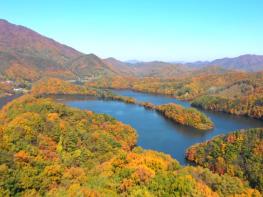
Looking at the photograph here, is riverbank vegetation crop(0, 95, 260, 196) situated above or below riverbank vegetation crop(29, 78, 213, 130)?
above

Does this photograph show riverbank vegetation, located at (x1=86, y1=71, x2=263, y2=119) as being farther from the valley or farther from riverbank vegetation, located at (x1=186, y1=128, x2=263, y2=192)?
riverbank vegetation, located at (x1=186, y1=128, x2=263, y2=192)

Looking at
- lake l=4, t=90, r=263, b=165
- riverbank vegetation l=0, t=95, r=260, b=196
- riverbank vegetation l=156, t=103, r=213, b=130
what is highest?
riverbank vegetation l=0, t=95, r=260, b=196

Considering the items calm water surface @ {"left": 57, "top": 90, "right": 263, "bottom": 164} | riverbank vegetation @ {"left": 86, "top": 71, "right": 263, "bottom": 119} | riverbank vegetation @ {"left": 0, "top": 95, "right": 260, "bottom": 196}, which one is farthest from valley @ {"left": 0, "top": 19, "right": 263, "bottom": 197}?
riverbank vegetation @ {"left": 86, "top": 71, "right": 263, "bottom": 119}

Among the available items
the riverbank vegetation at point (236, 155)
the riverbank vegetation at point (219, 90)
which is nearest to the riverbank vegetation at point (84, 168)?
the riverbank vegetation at point (236, 155)

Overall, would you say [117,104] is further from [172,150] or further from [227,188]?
[227,188]

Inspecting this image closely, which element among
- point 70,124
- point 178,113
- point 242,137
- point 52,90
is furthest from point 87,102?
point 242,137

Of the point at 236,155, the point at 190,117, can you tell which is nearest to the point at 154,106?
the point at 190,117
